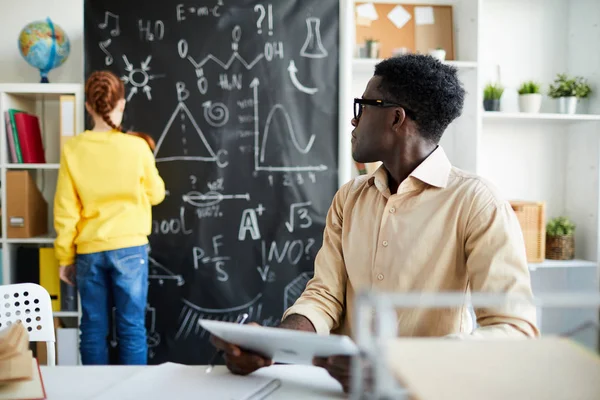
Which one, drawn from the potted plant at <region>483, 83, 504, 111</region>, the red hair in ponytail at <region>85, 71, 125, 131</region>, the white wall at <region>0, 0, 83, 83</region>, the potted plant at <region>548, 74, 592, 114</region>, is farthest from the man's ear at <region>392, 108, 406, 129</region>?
the white wall at <region>0, 0, 83, 83</region>

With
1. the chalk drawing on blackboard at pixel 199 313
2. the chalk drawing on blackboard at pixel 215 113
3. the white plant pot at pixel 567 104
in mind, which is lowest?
the chalk drawing on blackboard at pixel 199 313

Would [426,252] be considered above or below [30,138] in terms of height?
below

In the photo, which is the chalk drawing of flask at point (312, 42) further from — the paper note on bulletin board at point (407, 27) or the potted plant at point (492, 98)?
the potted plant at point (492, 98)

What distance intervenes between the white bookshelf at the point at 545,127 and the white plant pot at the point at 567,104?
2.3 inches

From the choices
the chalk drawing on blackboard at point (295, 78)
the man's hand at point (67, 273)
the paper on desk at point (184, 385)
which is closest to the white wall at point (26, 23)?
the man's hand at point (67, 273)

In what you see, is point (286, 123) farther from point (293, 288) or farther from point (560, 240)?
point (560, 240)

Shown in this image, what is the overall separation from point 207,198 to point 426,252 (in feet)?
5.58

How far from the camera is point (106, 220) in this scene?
8.41 feet

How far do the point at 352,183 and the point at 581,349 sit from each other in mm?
1080

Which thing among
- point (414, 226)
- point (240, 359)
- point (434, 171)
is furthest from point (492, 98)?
point (240, 359)

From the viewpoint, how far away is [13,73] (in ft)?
10.4

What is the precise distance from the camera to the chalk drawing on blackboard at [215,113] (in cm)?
287

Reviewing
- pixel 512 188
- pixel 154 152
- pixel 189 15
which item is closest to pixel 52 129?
pixel 154 152

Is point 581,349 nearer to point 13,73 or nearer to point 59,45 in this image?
point 59,45
